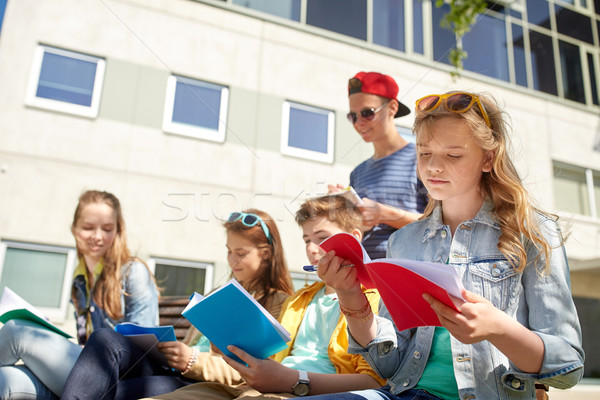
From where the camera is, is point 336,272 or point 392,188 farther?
point 392,188

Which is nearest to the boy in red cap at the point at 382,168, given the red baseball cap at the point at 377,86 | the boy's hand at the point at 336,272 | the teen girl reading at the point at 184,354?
the red baseball cap at the point at 377,86

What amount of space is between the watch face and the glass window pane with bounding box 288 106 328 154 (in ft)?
2.32

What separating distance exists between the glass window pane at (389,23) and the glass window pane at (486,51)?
0.24 m

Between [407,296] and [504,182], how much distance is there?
0.25m

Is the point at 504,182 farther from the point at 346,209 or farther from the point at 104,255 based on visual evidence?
the point at 104,255

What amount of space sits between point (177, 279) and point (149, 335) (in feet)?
2.18

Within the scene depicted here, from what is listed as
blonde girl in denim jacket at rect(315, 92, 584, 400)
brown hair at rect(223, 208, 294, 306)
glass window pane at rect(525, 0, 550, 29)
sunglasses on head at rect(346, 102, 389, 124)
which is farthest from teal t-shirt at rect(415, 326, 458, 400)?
glass window pane at rect(525, 0, 550, 29)

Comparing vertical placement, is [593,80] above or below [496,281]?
above

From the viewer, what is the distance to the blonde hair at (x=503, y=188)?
0.62 m

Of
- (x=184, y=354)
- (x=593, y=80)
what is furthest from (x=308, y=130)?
(x=593, y=80)

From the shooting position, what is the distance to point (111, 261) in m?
1.42

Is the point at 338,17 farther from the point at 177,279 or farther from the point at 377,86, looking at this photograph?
the point at 177,279

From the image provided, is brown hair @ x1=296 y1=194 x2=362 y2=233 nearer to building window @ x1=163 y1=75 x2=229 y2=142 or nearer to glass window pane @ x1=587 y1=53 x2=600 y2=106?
building window @ x1=163 y1=75 x2=229 y2=142

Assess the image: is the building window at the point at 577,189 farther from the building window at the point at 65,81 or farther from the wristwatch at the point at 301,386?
the building window at the point at 65,81
